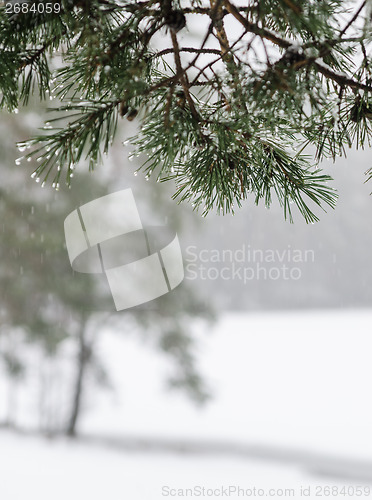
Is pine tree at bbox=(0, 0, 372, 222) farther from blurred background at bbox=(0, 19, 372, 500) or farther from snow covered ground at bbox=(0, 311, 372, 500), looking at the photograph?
snow covered ground at bbox=(0, 311, 372, 500)

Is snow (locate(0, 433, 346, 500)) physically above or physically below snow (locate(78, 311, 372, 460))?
below

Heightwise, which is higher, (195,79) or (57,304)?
(195,79)

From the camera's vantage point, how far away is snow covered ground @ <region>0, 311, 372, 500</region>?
2938 millimetres

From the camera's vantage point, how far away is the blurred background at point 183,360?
9.86 ft

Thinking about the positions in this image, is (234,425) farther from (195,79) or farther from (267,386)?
(195,79)

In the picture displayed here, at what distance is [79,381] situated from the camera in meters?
3.33

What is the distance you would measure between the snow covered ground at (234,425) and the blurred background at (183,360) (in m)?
0.01

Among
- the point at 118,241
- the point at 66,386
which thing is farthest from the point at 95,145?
the point at 66,386

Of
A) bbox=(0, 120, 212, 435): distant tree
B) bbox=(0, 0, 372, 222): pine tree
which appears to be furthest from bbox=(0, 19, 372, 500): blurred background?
bbox=(0, 0, 372, 222): pine tree

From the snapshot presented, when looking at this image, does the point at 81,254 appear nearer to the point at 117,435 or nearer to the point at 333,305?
the point at 117,435

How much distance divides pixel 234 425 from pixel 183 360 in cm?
87

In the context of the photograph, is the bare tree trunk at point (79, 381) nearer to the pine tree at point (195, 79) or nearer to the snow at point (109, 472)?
the snow at point (109, 472)

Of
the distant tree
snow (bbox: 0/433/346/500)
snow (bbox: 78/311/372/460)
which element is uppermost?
the distant tree

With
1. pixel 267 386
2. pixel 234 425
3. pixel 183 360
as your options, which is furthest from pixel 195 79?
pixel 267 386
